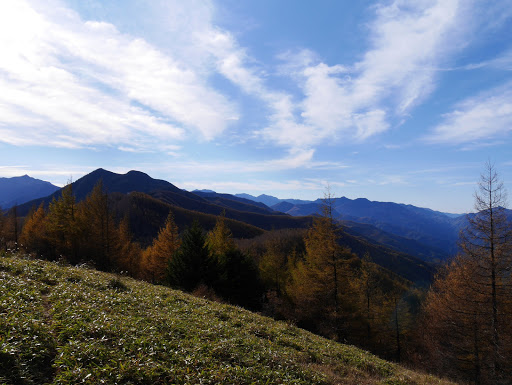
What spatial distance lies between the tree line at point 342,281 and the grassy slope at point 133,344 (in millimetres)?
9594

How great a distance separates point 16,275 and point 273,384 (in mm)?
12455

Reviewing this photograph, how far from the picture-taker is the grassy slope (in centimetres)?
585

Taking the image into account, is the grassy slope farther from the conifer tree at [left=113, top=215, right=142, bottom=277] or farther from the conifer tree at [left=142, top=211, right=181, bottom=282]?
the conifer tree at [left=113, top=215, right=142, bottom=277]

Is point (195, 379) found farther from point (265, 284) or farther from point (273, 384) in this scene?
point (265, 284)

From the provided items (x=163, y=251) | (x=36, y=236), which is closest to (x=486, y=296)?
(x=163, y=251)

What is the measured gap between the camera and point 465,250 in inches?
682

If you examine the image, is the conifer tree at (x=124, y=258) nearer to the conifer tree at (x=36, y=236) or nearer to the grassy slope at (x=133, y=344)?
the conifer tree at (x=36, y=236)

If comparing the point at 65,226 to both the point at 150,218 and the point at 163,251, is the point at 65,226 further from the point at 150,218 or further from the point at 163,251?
the point at 150,218

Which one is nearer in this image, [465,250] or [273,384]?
[273,384]

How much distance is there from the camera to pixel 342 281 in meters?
23.4

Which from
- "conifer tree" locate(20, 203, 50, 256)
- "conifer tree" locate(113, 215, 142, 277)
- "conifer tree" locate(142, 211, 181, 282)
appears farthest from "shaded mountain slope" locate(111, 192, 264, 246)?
"conifer tree" locate(142, 211, 181, 282)

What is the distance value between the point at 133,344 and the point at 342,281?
20424 mm

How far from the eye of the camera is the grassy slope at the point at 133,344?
5.85m

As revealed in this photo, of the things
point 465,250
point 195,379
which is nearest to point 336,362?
point 195,379
